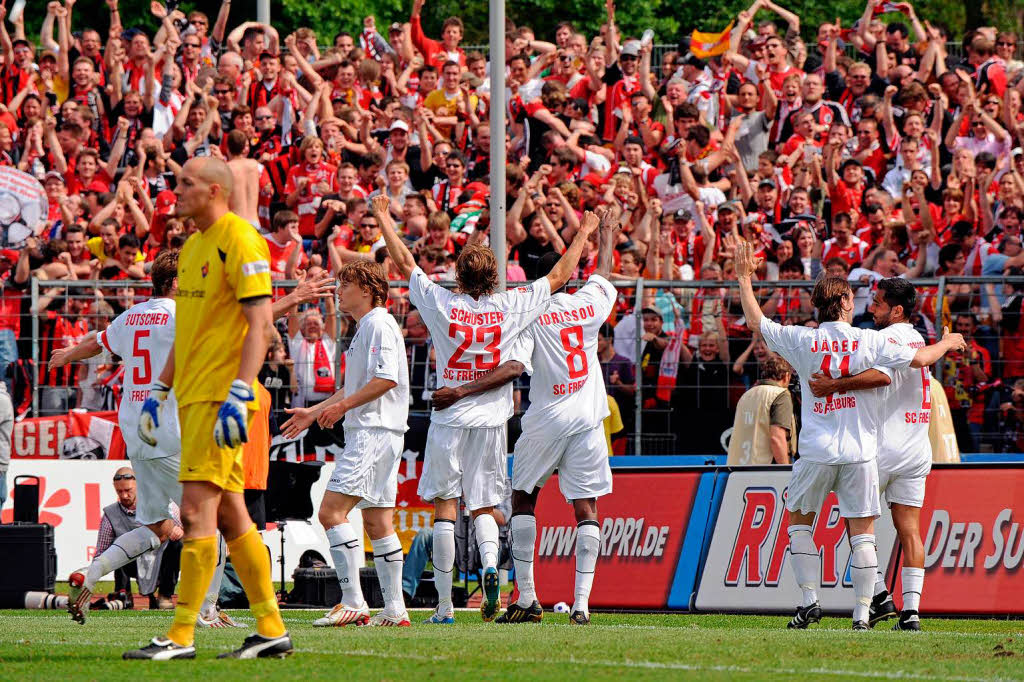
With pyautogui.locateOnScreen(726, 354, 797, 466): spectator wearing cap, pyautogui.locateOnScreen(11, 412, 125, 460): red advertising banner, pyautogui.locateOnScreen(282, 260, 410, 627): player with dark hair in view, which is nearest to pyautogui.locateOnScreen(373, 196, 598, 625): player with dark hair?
pyautogui.locateOnScreen(282, 260, 410, 627): player with dark hair

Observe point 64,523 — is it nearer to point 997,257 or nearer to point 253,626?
point 253,626

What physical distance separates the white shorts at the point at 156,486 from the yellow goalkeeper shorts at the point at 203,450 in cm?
266

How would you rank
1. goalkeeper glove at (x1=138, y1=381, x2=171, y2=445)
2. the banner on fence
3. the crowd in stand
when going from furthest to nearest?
the crowd in stand < the banner on fence < goalkeeper glove at (x1=138, y1=381, x2=171, y2=445)

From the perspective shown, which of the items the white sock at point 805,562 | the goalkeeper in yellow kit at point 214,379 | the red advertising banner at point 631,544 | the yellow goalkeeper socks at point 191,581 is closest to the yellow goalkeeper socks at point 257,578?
the goalkeeper in yellow kit at point 214,379

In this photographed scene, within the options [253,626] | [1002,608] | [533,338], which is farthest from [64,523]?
[1002,608]

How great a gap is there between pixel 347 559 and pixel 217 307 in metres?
3.32

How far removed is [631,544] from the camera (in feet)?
42.2

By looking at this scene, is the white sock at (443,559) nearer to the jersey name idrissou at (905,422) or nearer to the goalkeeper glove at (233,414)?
the jersey name idrissou at (905,422)

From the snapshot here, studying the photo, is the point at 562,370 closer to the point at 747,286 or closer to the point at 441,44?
the point at 747,286

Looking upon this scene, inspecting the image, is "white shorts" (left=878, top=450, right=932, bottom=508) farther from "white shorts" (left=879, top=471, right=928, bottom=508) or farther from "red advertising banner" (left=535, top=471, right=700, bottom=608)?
"red advertising banner" (left=535, top=471, right=700, bottom=608)

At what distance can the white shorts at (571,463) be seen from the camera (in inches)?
426

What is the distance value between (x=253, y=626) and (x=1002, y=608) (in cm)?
519

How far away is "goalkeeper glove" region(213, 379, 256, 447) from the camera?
7.15 m

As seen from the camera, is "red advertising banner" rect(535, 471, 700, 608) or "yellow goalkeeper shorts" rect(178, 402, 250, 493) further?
"red advertising banner" rect(535, 471, 700, 608)
